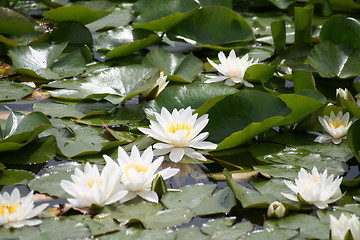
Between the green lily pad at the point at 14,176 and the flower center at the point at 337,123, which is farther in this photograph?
the flower center at the point at 337,123

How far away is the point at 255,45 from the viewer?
3.43m

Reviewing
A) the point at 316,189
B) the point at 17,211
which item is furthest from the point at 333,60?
the point at 17,211

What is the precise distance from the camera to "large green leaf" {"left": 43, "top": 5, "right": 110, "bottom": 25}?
10.7 ft

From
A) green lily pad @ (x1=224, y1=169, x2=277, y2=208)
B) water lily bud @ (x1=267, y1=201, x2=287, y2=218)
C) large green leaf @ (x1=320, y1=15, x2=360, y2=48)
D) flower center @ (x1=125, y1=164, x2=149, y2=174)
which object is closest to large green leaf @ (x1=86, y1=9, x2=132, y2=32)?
large green leaf @ (x1=320, y1=15, x2=360, y2=48)

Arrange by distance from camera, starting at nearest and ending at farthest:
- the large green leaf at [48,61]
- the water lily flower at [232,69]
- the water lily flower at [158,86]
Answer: the water lily flower at [158,86] → the water lily flower at [232,69] → the large green leaf at [48,61]

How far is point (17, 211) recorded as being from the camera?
1.73 meters

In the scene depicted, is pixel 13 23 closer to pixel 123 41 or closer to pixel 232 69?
pixel 123 41

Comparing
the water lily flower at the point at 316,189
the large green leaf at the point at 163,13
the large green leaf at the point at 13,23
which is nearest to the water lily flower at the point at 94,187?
the water lily flower at the point at 316,189

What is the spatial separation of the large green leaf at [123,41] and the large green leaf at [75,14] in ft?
0.44

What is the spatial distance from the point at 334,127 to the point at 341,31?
3.10 feet

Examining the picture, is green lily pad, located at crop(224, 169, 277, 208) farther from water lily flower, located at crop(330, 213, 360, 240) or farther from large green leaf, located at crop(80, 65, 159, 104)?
large green leaf, located at crop(80, 65, 159, 104)

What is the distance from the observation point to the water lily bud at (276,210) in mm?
1820

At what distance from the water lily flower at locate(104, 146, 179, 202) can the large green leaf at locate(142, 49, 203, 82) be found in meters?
0.87

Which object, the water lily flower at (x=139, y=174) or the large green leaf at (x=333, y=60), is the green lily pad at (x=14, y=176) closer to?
the water lily flower at (x=139, y=174)
